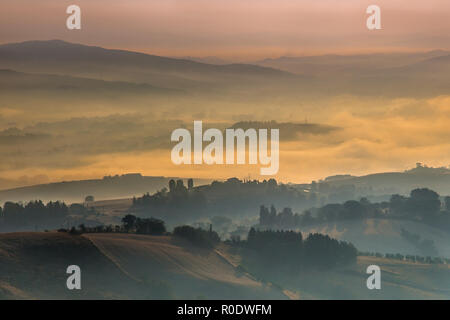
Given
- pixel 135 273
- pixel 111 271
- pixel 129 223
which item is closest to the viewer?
pixel 111 271

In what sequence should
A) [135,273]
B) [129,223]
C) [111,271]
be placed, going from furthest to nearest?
1. [129,223]
2. [135,273]
3. [111,271]

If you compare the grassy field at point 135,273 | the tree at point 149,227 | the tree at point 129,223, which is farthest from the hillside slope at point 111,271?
the tree at point 149,227

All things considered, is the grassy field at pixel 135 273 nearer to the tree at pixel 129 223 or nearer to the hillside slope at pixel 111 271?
the hillside slope at pixel 111 271

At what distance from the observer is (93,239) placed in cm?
16662

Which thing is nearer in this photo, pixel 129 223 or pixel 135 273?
pixel 135 273

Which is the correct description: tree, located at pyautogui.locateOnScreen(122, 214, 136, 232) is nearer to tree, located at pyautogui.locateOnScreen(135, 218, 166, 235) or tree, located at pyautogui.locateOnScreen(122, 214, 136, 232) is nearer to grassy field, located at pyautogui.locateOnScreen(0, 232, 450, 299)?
tree, located at pyautogui.locateOnScreen(135, 218, 166, 235)

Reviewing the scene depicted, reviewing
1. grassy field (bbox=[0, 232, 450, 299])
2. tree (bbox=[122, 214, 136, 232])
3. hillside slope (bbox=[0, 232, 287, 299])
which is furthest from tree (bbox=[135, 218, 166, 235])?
hillside slope (bbox=[0, 232, 287, 299])

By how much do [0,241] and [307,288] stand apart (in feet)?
226

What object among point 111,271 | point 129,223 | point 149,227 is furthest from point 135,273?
point 129,223

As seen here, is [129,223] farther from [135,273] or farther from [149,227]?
[135,273]
